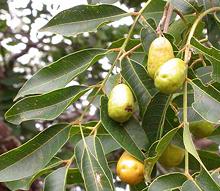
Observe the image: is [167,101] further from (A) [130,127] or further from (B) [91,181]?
Answer: (B) [91,181]

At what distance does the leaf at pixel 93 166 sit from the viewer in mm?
1121

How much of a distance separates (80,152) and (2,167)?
0.59 ft

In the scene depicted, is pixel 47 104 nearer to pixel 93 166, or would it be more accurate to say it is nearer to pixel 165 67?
pixel 93 166

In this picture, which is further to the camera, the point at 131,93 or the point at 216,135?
the point at 216,135

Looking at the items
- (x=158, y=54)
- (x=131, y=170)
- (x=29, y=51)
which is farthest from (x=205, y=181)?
(x=29, y=51)

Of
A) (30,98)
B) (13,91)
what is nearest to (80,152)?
(30,98)

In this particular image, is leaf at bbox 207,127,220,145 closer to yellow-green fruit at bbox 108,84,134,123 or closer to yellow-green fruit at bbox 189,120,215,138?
yellow-green fruit at bbox 189,120,215,138

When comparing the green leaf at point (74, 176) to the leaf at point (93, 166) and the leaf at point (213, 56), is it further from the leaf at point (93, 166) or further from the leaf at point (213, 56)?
the leaf at point (213, 56)

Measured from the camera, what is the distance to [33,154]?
1231 mm

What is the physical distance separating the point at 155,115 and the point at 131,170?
14 centimetres

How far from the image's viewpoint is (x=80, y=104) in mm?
3242

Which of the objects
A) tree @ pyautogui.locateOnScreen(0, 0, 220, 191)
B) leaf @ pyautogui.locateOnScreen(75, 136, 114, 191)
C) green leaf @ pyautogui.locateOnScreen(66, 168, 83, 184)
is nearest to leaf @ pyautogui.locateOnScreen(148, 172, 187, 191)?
tree @ pyautogui.locateOnScreen(0, 0, 220, 191)

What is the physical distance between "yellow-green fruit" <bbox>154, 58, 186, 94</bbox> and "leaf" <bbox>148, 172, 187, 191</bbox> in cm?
16

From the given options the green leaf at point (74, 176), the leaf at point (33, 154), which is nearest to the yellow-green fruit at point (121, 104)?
the leaf at point (33, 154)
